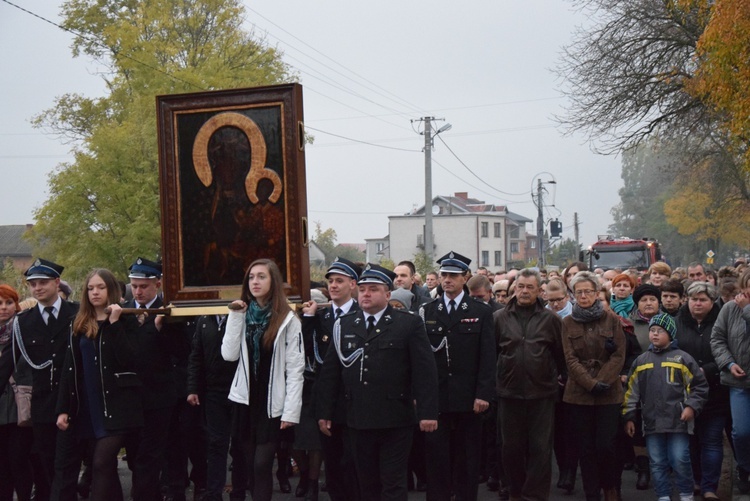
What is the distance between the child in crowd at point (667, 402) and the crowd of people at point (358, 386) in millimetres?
13

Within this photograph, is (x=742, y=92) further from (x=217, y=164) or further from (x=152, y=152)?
(x=152, y=152)

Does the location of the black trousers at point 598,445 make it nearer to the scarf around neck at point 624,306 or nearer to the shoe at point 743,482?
the shoe at point 743,482

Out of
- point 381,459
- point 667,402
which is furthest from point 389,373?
point 667,402

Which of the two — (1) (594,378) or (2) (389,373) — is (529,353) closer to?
(1) (594,378)

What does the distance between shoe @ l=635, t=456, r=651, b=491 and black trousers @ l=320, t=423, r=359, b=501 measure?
3.24m

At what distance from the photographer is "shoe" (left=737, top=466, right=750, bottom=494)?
943 cm

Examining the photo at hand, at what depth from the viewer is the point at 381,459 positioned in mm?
7402

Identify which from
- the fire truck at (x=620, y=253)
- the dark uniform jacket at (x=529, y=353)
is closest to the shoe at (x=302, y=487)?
the dark uniform jacket at (x=529, y=353)

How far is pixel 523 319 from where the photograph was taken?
911 cm

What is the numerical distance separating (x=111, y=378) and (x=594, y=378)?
4.16 metres

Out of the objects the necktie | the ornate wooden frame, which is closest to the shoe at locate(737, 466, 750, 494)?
the ornate wooden frame

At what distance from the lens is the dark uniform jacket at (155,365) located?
8188mm

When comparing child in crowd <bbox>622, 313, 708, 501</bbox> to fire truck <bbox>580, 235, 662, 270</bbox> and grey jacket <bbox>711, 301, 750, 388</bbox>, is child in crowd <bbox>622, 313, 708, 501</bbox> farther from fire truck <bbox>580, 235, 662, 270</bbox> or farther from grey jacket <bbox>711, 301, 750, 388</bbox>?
fire truck <bbox>580, 235, 662, 270</bbox>

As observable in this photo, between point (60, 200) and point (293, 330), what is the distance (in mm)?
26387
